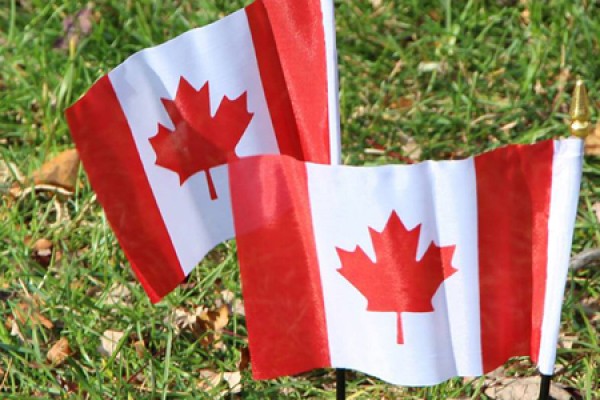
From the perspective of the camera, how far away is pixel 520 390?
2662mm

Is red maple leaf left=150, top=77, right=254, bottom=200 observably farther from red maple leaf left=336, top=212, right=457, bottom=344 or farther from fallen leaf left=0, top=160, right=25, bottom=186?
fallen leaf left=0, top=160, right=25, bottom=186

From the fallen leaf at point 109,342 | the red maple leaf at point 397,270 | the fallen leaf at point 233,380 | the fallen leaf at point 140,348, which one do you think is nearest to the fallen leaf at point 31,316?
the fallen leaf at point 109,342

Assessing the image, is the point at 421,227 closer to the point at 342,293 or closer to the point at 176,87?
the point at 342,293

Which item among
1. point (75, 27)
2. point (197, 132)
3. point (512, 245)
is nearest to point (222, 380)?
point (197, 132)

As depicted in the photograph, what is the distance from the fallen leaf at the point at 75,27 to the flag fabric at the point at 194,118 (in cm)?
170

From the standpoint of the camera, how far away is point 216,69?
7.57 feet

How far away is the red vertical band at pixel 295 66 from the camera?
231cm

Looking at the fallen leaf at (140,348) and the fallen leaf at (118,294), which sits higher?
the fallen leaf at (118,294)

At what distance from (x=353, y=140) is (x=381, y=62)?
0.41m

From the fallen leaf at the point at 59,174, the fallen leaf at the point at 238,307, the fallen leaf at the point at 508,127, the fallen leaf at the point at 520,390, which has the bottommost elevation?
the fallen leaf at the point at 520,390

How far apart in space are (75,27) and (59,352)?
5.08ft

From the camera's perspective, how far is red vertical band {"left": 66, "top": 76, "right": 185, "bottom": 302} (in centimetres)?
224

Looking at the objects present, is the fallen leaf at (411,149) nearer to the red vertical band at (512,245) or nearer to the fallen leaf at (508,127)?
the fallen leaf at (508,127)

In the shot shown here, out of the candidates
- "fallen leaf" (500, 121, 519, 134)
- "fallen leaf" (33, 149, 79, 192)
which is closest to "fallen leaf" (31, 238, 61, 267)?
"fallen leaf" (33, 149, 79, 192)
